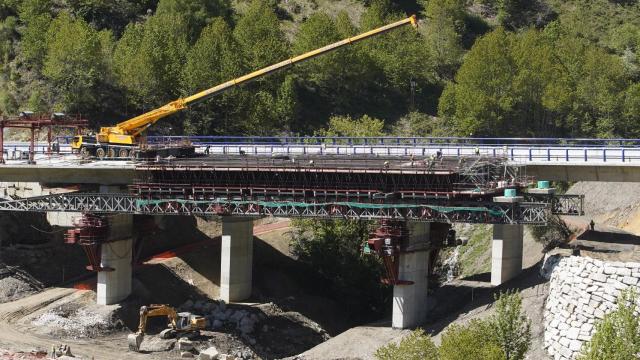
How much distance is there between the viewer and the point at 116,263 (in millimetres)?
75625

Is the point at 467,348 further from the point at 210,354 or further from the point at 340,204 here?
the point at 340,204

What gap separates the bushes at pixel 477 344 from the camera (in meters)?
47.3

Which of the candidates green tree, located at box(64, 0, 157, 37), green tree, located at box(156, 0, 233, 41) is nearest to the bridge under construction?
green tree, located at box(156, 0, 233, 41)

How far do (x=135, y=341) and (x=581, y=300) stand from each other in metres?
28.6

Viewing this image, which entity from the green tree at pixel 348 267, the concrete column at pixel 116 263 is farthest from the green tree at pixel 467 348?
the concrete column at pixel 116 263

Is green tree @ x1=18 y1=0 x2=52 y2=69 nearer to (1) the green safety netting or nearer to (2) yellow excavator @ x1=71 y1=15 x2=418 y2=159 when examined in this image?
(2) yellow excavator @ x1=71 y1=15 x2=418 y2=159

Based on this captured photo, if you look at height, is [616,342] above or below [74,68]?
below

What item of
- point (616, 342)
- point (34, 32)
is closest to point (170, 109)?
point (34, 32)

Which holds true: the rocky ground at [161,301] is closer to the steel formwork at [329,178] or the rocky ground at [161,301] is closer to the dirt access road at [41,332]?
the dirt access road at [41,332]

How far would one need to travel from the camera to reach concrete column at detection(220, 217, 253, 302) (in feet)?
256

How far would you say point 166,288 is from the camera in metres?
79.8

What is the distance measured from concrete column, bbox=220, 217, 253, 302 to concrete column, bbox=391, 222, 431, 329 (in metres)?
15.0

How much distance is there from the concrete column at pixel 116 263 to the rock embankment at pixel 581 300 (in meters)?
32.1

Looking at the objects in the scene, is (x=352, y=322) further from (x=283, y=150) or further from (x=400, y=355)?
(x=400, y=355)
